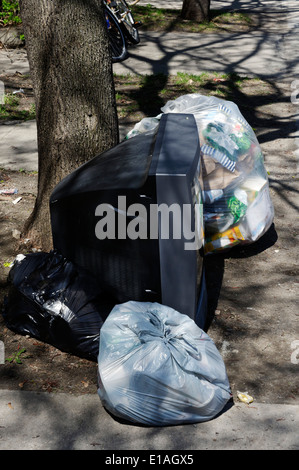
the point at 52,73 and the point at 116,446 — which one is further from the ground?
the point at 52,73

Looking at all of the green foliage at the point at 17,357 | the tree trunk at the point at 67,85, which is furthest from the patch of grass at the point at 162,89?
the green foliage at the point at 17,357

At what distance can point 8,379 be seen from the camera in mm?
3660

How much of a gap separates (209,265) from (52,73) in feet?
6.39

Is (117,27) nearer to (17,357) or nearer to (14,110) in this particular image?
(14,110)

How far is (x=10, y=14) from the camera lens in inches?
451

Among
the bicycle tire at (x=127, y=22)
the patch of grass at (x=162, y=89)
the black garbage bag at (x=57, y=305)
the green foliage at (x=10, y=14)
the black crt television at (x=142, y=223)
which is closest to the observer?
the black crt television at (x=142, y=223)

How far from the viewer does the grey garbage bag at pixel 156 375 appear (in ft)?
10.5

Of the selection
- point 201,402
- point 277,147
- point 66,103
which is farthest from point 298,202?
point 201,402

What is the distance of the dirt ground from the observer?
3676mm

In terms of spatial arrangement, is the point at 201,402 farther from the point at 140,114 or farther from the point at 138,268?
the point at 140,114

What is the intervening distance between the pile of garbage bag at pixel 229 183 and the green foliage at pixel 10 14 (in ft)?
24.9

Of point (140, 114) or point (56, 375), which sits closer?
point (56, 375)

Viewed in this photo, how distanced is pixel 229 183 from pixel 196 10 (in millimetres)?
9020

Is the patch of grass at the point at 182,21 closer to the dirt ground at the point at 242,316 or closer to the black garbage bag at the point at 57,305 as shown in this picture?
the dirt ground at the point at 242,316
